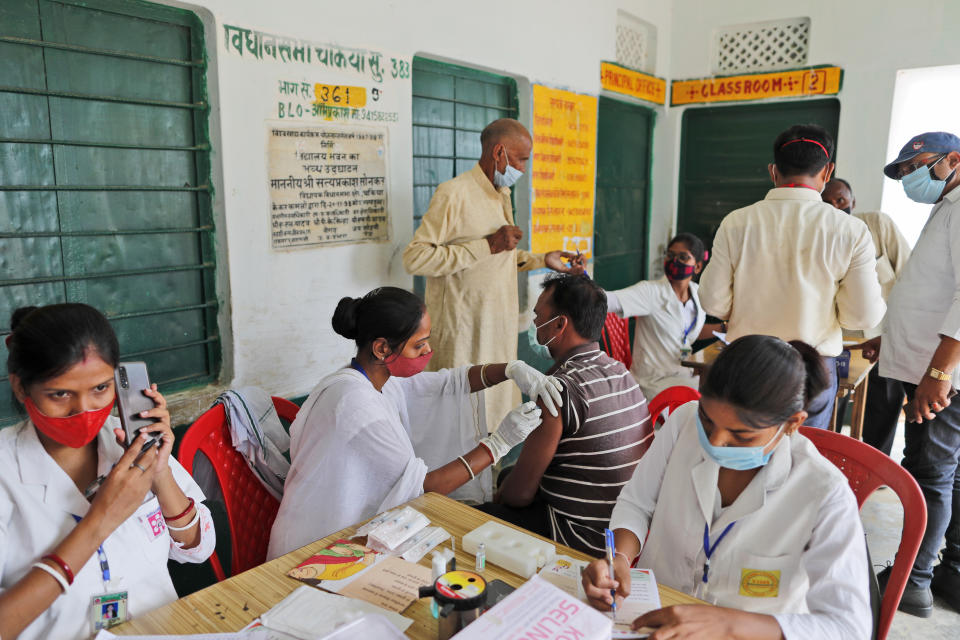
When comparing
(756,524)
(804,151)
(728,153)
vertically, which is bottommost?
(756,524)

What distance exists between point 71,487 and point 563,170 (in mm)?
3474

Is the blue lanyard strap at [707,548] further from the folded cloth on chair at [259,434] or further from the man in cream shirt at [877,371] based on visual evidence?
the man in cream shirt at [877,371]

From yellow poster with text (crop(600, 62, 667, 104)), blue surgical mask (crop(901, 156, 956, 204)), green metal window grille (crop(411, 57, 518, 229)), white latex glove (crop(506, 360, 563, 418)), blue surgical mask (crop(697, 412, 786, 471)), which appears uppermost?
yellow poster with text (crop(600, 62, 667, 104))

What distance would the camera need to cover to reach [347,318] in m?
1.87

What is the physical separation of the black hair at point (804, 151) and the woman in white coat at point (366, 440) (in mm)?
1242

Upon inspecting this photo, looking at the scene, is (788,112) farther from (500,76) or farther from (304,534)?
(304,534)

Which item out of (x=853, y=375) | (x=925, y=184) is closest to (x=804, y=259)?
(x=925, y=184)

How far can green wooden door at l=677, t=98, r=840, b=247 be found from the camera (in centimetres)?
493

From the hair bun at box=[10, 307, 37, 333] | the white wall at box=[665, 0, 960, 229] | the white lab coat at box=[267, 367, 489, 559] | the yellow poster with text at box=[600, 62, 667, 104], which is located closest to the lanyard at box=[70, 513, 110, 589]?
the hair bun at box=[10, 307, 37, 333]

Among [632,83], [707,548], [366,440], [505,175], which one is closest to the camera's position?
[707,548]

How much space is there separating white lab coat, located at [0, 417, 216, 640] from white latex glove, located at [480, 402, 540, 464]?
2.88 feet

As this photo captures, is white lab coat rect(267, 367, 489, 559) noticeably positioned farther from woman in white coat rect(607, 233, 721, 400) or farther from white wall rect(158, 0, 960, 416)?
woman in white coat rect(607, 233, 721, 400)

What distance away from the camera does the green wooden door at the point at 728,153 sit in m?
4.93

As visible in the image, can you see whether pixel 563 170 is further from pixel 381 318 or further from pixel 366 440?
pixel 366 440
